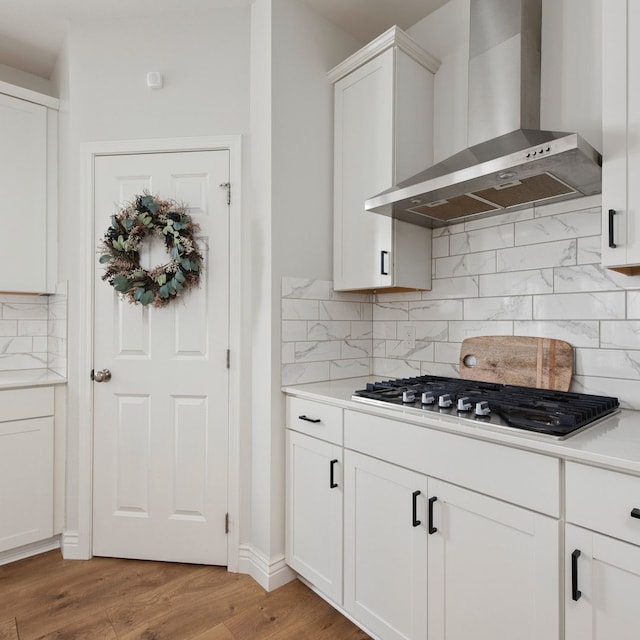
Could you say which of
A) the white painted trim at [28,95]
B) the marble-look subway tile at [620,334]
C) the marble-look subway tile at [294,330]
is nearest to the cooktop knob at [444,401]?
the marble-look subway tile at [620,334]

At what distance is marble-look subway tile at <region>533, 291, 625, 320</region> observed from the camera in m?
1.61

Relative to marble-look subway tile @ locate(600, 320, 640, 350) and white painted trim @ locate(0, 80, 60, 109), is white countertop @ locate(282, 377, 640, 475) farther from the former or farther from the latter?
white painted trim @ locate(0, 80, 60, 109)

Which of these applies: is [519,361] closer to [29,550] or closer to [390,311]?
[390,311]

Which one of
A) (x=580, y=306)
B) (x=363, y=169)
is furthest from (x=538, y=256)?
(x=363, y=169)

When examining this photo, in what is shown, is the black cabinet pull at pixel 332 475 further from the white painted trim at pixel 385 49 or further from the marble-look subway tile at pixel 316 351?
the white painted trim at pixel 385 49

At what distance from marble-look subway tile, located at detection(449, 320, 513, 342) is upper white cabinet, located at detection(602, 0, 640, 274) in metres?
0.65

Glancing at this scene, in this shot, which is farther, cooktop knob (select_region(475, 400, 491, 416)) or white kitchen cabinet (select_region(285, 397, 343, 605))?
white kitchen cabinet (select_region(285, 397, 343, 605))

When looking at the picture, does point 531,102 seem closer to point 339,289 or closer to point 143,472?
point 339,289

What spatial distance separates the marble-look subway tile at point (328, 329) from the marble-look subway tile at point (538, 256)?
2.76ft

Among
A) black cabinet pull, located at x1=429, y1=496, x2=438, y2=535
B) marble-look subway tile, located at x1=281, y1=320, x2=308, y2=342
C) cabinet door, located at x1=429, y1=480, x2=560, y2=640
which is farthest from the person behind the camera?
marble-look subway tile, located at x1=281, y1=320, x2=308, y2=342

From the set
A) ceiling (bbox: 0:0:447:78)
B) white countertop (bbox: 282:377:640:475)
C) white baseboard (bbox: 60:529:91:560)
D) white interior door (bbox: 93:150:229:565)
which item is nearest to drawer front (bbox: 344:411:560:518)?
white countertop (bbox: 282:377:640:475)

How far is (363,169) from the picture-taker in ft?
7.12

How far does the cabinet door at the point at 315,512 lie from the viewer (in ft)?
5.94


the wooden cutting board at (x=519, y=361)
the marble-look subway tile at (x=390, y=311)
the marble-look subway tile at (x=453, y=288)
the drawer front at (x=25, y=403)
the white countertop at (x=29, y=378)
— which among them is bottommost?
the drawer front at (x=25, y=403)
